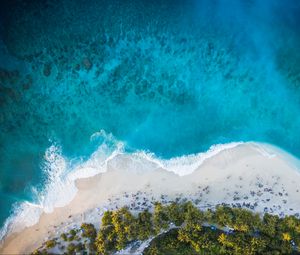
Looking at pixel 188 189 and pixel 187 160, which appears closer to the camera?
pixel 188 189

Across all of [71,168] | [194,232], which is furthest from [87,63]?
[194,232]

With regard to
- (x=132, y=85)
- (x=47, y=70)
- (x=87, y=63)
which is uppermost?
(x=47, y=70)

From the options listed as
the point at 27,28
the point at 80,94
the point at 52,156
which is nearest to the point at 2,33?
the point at 27,28

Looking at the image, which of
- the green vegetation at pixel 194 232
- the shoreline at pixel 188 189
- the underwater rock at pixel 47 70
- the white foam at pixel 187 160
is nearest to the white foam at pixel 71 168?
the white foam at pixel 187 160

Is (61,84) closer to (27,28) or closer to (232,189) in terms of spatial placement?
(27,28)

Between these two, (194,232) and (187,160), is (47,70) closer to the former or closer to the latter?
(187,160)

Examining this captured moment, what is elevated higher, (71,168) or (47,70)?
(47,70)

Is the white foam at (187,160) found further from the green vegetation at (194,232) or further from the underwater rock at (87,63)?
the underwater rock at (87,63)

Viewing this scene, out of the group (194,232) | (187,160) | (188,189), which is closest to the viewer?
(194,232)
